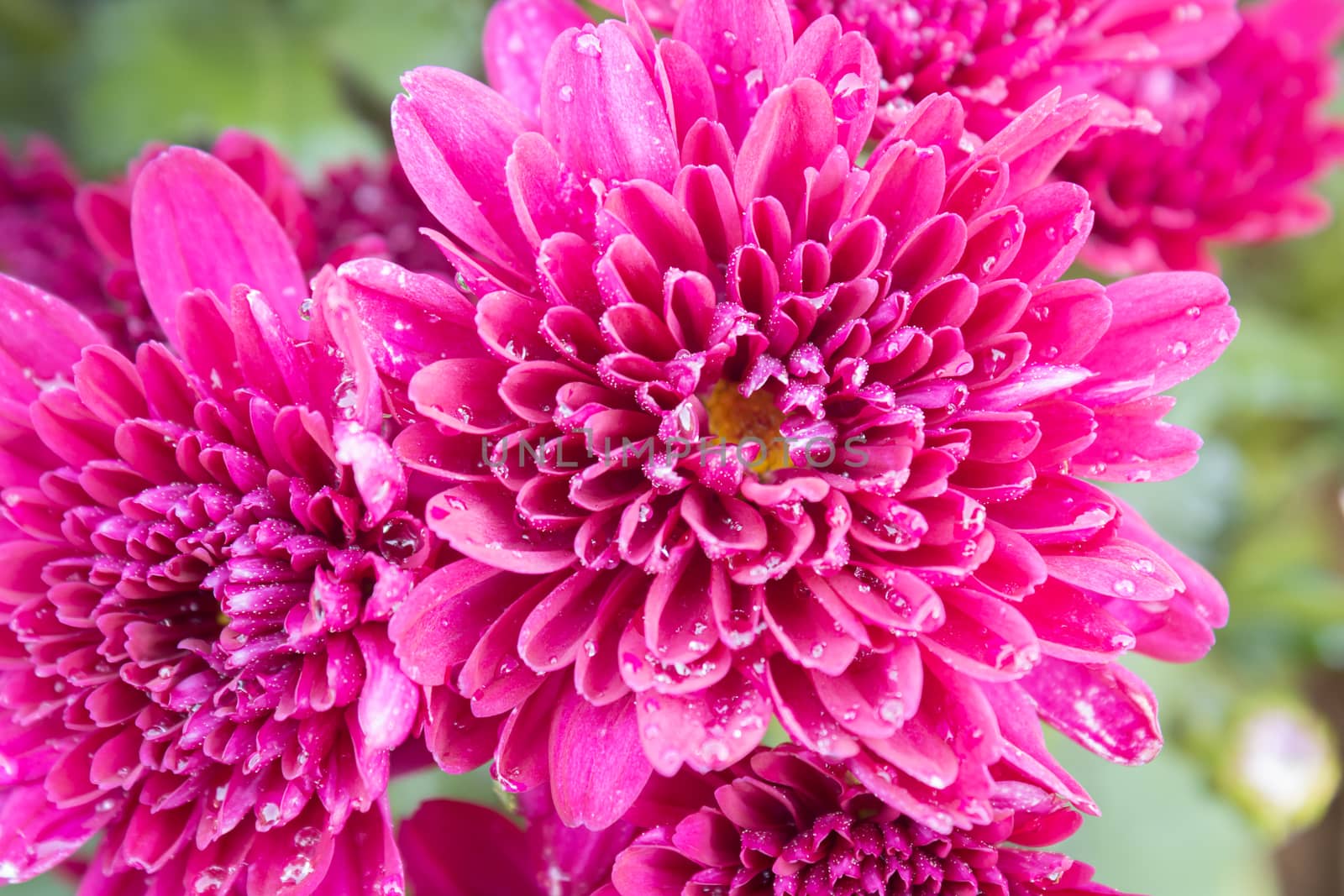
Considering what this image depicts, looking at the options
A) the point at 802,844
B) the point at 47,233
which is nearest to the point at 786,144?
the point at 802,844

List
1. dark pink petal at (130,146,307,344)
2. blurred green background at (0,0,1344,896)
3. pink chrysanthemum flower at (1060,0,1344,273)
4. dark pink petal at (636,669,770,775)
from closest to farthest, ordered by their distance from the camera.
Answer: dark pink petal at (636,669,770,775), dark pink petal at (130,146,307,344), pink chrysanthemum flower at (1060,0,1344,273), blurred green background at (0,0,1344,896)

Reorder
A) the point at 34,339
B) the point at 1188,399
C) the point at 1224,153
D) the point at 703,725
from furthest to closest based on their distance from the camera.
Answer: the point at 1188,399 < the point at 1224,153 < the point at 34,339 < the point at 703,725

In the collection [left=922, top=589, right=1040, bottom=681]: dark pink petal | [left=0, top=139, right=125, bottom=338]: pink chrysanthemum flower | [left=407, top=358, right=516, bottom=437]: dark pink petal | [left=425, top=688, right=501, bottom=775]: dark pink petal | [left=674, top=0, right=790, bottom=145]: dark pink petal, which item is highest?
[left=674, top=0, right=790, bottom=145]: dark pink petal

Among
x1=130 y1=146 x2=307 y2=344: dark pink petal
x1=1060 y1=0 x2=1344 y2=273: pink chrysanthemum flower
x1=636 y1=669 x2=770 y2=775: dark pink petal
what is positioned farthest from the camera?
x1=1060 y1=0 x2=1344 y2=273: pink chrysanthemum flower

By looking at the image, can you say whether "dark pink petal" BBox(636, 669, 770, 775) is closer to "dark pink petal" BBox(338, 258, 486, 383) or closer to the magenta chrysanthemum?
"dark pink petal" BBox(338, 258, 486, 383)

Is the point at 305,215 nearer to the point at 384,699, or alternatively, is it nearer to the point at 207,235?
the point at 207,235

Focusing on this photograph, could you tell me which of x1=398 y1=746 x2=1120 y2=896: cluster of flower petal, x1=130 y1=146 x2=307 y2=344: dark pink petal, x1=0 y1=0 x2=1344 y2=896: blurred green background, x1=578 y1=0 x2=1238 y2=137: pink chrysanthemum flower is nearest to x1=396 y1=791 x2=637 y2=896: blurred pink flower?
x1=398 y1=746 x2=1120 y2=896: cluster of flower petal

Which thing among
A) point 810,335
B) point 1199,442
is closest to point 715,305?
point 810,335

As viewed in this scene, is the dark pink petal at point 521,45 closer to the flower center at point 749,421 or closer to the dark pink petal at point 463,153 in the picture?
the dark pink petal at point 463,153
